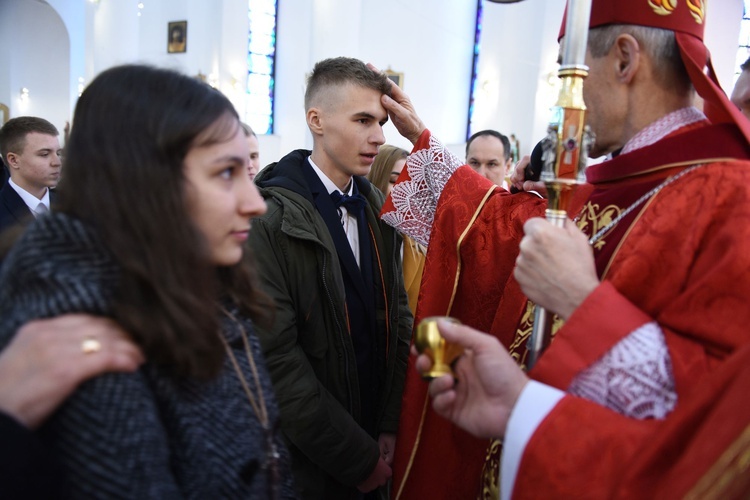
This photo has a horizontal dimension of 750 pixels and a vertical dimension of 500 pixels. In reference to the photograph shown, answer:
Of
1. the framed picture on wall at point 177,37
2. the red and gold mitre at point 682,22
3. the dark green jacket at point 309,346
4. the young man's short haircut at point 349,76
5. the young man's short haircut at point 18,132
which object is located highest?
the framed picture on wall at point 177,37

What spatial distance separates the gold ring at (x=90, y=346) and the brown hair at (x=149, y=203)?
2.5 inches

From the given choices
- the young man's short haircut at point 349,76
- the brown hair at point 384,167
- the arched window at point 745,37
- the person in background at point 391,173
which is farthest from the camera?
the arched window at point 745,37

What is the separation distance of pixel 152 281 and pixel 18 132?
4907 mm

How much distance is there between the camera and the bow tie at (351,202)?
257cm

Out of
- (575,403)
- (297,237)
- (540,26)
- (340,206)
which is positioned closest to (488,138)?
(340,206)

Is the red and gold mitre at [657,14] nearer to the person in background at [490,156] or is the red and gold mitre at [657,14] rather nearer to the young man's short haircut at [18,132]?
the person in background at [490,156]

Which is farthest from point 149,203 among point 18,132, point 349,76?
point 18,132

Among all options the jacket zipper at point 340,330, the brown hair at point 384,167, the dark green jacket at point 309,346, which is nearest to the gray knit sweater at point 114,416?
the dark green jacket at point 309,346

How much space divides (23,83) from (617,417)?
2174cm

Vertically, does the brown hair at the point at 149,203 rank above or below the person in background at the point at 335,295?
above

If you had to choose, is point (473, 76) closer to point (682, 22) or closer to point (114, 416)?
point (682, 22)

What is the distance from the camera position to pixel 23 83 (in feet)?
62.0

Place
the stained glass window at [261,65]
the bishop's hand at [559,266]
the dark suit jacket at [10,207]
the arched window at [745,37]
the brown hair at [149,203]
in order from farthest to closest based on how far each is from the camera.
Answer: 1. the stained glass window at [261,65]
2. the arched window at [745,37]
3. the dark suit jacket at [10,207]
4. the bishop's hand at [559,266]
5. the brown hair at [149,203]

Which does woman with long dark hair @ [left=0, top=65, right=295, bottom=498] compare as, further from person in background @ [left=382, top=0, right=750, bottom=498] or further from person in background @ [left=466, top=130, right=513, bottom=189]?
person in background @ [left=466, top=130, right=513, bottom=189]
